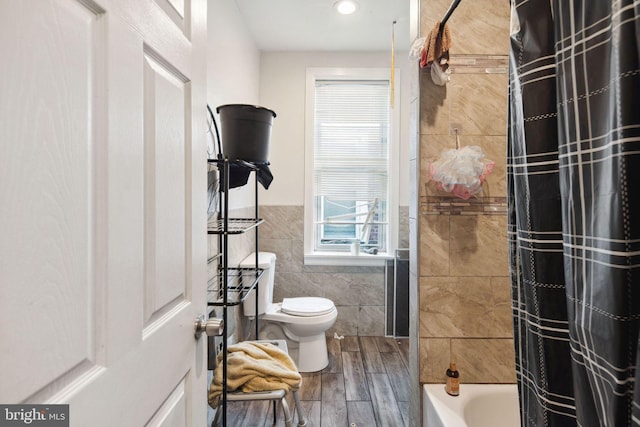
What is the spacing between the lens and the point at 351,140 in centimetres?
308

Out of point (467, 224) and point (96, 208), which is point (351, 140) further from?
point (96, 208)

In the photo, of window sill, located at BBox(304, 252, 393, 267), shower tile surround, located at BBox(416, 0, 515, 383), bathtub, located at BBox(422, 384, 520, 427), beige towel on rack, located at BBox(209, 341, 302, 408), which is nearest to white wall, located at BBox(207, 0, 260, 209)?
window sill, located at BBox(304, 252, 393, 267)

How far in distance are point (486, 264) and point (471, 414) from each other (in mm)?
624

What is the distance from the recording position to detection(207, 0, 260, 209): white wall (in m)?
1.76

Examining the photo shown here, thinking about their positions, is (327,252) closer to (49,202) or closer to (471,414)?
(471,414)

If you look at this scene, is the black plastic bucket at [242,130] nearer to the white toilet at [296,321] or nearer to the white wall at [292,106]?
the white toilet at [296,321]

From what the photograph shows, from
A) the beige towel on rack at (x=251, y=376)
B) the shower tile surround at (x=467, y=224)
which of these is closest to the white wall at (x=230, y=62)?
the beige towel on rack at (x=251, y=376)

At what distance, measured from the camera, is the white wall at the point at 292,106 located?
117 inches

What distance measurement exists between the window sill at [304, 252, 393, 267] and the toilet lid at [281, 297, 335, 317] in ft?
1.71

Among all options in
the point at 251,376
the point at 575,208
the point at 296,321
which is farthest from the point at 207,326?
the point at 296,321

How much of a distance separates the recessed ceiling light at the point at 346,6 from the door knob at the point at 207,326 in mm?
2248

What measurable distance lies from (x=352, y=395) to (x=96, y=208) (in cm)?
205

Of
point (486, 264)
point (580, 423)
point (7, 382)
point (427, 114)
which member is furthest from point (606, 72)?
point (486, 264)

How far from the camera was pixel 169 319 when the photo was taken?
0.72 m
